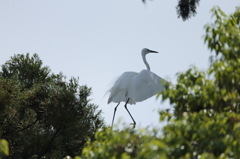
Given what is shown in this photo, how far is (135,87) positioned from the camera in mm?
14234

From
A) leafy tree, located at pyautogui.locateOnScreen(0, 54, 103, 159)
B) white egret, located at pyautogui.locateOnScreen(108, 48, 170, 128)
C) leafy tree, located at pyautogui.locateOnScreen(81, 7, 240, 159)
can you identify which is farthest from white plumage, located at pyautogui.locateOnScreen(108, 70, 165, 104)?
leafy tree, located at pyautogui.locateOnScreen(81, 7, 240, 159)

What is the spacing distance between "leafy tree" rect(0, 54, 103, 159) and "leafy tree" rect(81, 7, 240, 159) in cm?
838

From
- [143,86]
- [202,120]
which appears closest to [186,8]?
[143,86]

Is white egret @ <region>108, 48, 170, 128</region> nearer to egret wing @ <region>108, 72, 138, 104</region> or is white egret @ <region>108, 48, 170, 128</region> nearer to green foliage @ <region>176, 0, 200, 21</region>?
egret wing @ <region>108, 72, 138, 104</region>

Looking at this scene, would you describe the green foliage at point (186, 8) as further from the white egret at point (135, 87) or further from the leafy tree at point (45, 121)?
the leafy tree at point (45, 121)

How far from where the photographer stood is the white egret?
1430cm

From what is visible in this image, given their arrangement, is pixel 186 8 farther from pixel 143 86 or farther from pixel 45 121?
pixel 45 121

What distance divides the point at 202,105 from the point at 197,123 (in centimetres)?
119

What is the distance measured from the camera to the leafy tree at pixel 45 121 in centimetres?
1509

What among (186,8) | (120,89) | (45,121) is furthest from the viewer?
(45,121)

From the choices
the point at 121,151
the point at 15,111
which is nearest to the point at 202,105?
the point at 121,151

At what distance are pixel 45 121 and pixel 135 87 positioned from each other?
397 cm

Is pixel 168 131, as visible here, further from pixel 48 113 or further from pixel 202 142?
pixel 48 113

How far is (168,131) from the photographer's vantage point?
5.84 m
